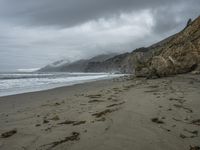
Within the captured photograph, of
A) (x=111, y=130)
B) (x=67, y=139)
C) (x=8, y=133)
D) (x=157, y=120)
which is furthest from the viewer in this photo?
(x=157, y=120)

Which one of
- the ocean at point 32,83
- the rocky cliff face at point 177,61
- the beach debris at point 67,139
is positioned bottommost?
the beach debris at point 67,139

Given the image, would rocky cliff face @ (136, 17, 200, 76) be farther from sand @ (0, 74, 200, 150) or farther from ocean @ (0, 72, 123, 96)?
sand @ (0, 74, 200, 150)

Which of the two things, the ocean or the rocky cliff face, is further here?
the rocky cliff face

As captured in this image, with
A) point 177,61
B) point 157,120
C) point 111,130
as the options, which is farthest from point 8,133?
point 177,61

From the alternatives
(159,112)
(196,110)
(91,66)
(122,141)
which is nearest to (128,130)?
(122,141)

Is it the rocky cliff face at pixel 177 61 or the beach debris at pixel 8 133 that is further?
the rocky cliff face at pixel 177 61

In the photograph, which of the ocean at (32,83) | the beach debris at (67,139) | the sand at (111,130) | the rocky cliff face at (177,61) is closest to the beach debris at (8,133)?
the sand at (111,130)

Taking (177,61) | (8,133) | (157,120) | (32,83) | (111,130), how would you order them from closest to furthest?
(111,130)
(8,133)
(157,120)
(177,61)
(32,83)

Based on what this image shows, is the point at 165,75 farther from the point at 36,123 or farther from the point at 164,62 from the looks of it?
the point at 36,123

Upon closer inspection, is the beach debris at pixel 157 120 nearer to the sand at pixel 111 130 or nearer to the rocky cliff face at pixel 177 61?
the sand at pixel 111 130

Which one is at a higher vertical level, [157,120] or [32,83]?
[32,83]

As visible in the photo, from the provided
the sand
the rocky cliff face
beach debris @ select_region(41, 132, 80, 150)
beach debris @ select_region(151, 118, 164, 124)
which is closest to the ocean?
the rocky cliff face

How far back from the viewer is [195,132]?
422 centimetres

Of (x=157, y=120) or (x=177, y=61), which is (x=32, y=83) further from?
(x=157, y=120)
